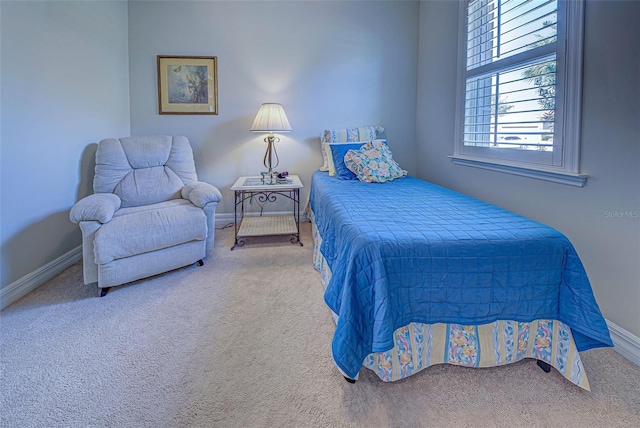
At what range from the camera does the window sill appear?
1.80 metres

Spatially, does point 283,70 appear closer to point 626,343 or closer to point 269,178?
point 269,178

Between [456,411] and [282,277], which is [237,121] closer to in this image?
[282,277]

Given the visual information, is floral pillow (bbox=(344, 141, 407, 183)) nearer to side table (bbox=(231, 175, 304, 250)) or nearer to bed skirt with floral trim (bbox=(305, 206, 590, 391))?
side table (bbox=(231, 175, 304, 250))

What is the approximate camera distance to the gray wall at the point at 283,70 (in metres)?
3.59

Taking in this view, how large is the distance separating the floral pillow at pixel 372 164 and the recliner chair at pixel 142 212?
1233mm

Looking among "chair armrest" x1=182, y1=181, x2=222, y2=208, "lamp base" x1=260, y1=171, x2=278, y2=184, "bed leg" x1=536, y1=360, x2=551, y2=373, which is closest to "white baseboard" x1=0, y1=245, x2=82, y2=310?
"chair armrest" x1=182, y1=181, x2=222, y2=208

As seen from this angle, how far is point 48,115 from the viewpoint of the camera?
2.46 meters

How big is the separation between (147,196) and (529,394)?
2929 millimetres

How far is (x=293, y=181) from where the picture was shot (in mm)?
3451

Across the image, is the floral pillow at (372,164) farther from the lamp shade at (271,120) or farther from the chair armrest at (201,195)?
the chair armrest at (201,195)

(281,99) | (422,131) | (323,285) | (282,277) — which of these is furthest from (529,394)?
(281,99)

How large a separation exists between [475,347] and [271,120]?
2672mm

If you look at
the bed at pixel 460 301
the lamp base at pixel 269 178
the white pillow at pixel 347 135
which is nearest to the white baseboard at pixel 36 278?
the lamp base at pixel 269 178

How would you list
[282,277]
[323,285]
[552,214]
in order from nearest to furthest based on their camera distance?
[552,214] → [323,285] → [282,277]
